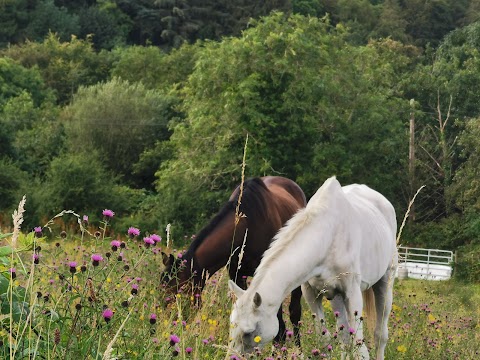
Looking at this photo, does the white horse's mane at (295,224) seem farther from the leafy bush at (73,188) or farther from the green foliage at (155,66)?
the green foliage at (155,66)

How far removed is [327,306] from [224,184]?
21.3 metres

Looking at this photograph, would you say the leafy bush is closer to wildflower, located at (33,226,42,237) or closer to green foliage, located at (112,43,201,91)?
green foliage, located at (112,43,201,91)

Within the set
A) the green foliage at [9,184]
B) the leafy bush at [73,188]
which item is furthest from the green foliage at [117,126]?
the leafy bush at [73,188]

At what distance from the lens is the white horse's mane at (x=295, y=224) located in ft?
17.7

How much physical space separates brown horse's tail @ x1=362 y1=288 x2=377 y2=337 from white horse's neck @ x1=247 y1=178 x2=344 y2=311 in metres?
1.24

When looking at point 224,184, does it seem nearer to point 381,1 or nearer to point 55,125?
point 55,125

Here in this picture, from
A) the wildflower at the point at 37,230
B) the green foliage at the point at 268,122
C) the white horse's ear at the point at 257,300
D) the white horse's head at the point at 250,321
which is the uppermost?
the wildflower at the point at 37,230

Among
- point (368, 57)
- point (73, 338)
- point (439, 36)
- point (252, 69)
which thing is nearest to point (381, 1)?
point (439, 36)

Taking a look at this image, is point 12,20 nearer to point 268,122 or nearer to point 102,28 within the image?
point 102,28

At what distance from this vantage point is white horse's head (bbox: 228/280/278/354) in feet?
16.3

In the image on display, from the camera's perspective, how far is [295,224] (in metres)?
5.74

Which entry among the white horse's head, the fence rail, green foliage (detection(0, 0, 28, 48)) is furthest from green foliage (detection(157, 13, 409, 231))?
green foliage (detection(0, 0, 28, 48))

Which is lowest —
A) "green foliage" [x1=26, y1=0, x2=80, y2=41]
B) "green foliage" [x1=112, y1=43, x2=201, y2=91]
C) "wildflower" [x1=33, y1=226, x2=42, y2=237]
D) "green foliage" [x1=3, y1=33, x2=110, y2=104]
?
"green foliage" [x1=26, y1=0, x2=80, y2=41]

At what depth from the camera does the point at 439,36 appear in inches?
2534
